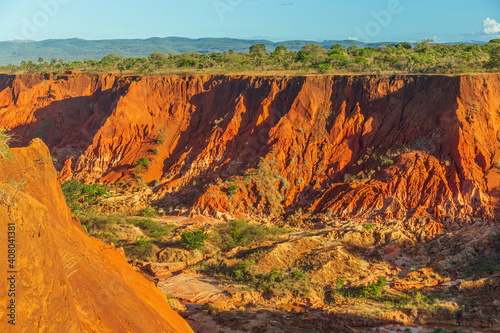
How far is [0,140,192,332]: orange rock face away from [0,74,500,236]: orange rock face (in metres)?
16.7

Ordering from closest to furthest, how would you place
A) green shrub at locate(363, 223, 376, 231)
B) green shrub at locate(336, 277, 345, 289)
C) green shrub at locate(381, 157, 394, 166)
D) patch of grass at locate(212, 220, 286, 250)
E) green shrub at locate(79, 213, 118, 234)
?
green shrub at locate(336, 277, 345, 289) < green shrub at locate(363, 223, 376, 231) < green shrub at locate(79, 213, 118, 234) < patch of grass at locate(212, 220, 286, 250) < green shrub at locate(381, 157, 394, 166)

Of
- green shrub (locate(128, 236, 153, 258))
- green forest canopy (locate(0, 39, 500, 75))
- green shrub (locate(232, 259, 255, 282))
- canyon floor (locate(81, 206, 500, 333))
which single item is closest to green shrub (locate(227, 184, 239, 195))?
canyon floor (locate(81, 206, 500, 333))

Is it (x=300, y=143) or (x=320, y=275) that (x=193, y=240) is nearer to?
(x=320, y=275)

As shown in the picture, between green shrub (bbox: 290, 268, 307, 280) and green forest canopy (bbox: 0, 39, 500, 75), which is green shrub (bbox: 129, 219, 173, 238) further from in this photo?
green forest canopy (bbox: 0, 39, 500, 75)

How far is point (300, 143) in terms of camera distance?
31.0m

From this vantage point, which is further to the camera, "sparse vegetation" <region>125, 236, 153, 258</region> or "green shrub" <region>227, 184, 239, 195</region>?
"green shrub" <region>227, 184, 239, 195</region>

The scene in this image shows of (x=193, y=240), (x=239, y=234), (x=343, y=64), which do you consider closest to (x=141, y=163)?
(x=193, y=240)

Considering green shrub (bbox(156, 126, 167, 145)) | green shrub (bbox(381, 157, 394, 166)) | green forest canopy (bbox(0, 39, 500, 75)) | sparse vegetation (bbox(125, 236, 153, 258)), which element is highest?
green forest canopy (bbox(0, 39, 500, 75))

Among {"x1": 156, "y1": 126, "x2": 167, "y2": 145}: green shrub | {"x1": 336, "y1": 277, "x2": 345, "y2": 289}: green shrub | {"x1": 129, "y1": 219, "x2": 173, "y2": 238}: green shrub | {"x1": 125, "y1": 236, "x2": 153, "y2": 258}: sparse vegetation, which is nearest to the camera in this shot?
{"x1": 336, "y1": 277, "x2": 345, "y2": 289}: green shrub

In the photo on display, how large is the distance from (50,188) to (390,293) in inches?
563

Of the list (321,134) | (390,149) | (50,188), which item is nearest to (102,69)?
(321,134)

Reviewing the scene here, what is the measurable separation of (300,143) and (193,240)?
39.2ft

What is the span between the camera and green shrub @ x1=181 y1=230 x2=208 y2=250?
2302cm

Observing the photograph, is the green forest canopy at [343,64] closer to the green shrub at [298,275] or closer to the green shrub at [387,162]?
the green shrub at [387,162]
